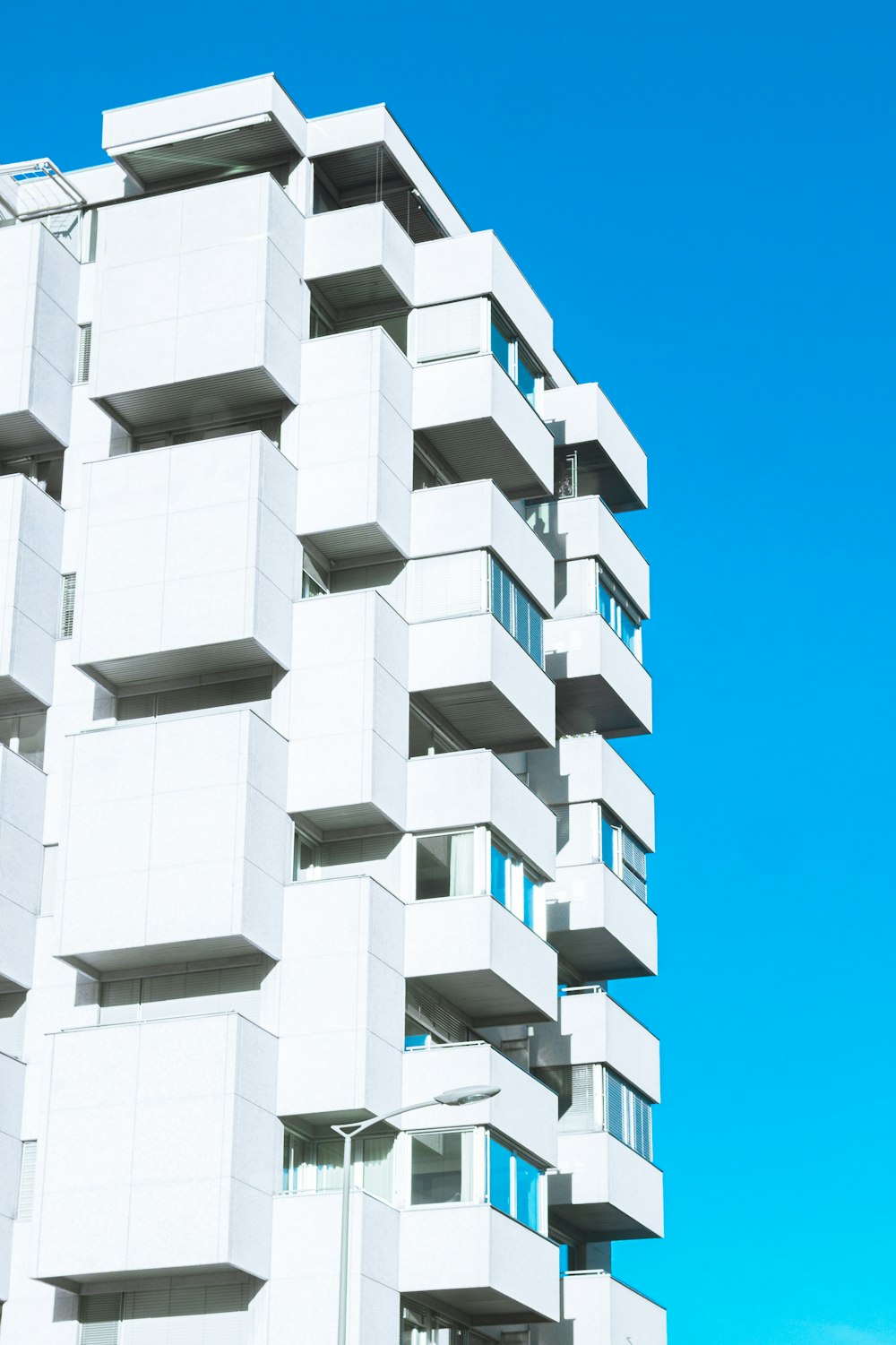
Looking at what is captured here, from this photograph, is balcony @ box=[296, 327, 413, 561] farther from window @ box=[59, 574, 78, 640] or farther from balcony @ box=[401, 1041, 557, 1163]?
balcony @ box=[401, 1041, 557, 1163]

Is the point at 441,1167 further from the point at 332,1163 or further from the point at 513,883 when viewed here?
the point at 513,883

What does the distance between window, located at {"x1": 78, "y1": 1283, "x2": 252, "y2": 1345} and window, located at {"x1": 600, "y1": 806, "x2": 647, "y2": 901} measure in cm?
1631

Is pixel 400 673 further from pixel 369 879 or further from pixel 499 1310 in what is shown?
pixel 499 1310

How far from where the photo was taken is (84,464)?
45.8 meters

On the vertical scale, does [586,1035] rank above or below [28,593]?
below

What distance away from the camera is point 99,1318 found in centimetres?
3950

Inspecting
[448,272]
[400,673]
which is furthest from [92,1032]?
[448,272]

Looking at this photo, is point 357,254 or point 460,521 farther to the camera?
point 357,254

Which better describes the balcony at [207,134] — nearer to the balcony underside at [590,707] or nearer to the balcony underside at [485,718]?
the balcony underside at [485,718]

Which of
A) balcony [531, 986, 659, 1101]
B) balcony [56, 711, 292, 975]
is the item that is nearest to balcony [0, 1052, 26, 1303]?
balcony [56, 711, 292, 975]

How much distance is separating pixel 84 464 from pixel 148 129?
8086 millimetres

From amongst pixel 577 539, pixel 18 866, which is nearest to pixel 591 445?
pixel 577 539

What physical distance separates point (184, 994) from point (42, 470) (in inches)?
497

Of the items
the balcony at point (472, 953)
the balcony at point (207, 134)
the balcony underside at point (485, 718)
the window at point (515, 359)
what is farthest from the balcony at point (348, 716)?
the balcony at point (207, 134)
